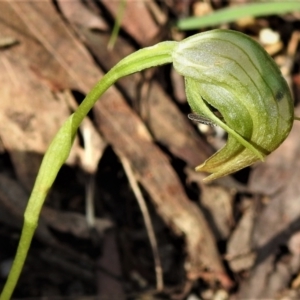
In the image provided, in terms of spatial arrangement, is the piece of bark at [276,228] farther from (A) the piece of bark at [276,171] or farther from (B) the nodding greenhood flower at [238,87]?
(B) the nodding greenhood flower at [238,87]

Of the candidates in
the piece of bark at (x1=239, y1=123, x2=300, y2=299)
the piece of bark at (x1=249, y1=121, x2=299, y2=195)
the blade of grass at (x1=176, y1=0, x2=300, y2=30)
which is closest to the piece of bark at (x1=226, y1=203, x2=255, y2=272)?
the piece of bark at (x1=239, y1=123, x2=300, y2=299)

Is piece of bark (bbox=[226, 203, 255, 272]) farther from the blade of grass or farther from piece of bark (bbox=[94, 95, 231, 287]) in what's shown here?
the blade of grass

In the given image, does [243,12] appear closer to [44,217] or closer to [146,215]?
[146,215]

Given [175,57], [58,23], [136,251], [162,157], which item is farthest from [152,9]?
[175,57]

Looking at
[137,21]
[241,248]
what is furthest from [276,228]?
[137,21]

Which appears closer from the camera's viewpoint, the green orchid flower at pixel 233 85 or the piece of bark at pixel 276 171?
the green orchid flower at pixel 233 85

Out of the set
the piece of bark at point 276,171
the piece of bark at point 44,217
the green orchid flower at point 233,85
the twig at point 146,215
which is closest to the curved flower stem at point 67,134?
the green orchid flower at point 233,85
